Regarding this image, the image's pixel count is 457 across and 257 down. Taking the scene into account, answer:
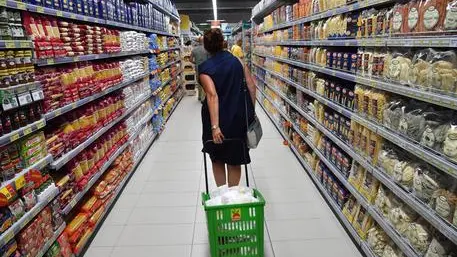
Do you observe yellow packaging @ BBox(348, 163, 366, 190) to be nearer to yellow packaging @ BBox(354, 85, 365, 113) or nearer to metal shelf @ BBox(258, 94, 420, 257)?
metal shelf @ BBox(258, 94, 420, 257)

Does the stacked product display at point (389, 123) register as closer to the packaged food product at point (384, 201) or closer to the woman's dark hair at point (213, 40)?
the packaged food product at point (384, 201)

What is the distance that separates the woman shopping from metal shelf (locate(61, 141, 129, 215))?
1139 mm

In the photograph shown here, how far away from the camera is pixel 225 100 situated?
9.89ft

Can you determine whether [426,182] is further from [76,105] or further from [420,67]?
[76,105]

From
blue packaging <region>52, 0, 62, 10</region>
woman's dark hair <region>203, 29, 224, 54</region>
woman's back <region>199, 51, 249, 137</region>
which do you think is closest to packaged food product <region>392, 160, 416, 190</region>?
woman's back <region>199, 51, 249, 137</region>

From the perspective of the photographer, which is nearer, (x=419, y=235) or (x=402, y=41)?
(x=419, y=235)

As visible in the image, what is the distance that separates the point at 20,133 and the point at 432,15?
97.1 inches

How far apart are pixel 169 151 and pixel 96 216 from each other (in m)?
2.57

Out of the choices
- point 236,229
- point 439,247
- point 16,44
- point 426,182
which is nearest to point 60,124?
point 16,44

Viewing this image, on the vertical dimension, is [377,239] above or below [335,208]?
above

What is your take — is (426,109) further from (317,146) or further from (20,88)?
(20,88)

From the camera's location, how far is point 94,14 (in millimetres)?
3668

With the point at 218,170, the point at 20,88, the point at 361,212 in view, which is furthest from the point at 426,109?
the point at 20,88

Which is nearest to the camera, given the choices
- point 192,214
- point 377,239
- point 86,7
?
point 377,239
